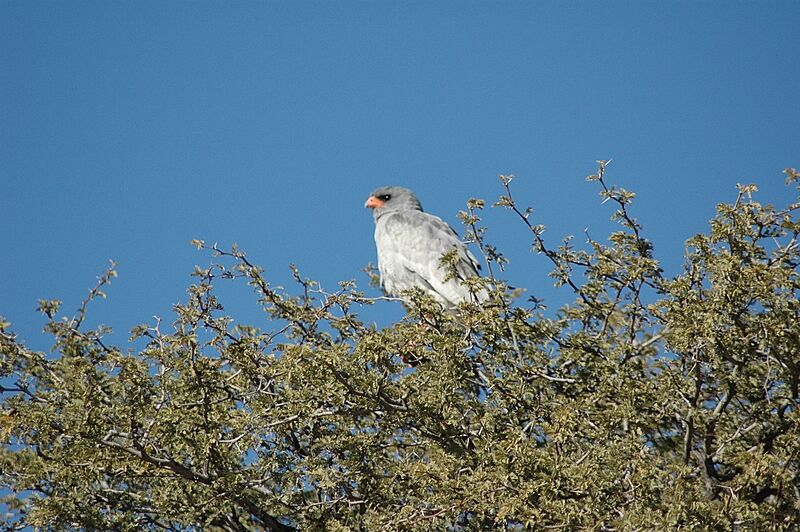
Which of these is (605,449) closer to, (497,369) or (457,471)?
(457,471)

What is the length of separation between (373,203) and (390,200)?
0.62ft

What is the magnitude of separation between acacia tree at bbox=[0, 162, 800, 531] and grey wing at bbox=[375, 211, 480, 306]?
326 cm

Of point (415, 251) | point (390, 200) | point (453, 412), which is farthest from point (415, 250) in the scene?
point (453, 412)

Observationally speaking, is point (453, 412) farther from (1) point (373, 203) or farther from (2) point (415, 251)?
(1) point (373, 203)

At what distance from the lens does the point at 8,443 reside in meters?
6.13

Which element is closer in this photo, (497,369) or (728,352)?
(728,352)

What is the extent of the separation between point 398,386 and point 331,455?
732mm

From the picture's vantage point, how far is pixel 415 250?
10.2 m

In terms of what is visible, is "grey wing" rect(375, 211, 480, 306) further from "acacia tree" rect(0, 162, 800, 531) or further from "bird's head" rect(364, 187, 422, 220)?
"acacia tree" rect(0, 162, 800, 531)

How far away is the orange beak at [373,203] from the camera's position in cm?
1195

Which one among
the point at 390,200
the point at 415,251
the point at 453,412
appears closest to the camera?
the point at 453,412

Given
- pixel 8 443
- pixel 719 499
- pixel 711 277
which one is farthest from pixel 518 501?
pixel 8 443

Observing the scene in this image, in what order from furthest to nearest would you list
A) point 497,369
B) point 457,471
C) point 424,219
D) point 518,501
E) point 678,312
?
point 424,219
point 497,369
point 678,312
point 457,471
point 518,501

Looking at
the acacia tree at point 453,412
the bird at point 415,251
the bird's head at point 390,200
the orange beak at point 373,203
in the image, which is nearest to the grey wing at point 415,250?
the bird at point 415,251
